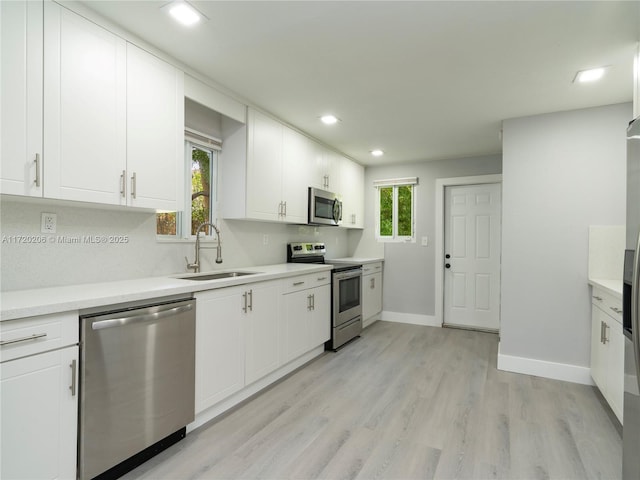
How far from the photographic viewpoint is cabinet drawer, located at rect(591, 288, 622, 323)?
2.22 m

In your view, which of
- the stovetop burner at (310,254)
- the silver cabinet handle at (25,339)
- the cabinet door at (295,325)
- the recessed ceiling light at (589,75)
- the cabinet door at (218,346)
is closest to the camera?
the silver cabinet handle at (25,339)

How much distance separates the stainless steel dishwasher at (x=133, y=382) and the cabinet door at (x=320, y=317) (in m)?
1.48

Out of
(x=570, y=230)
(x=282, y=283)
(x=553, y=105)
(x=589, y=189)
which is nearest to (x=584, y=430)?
(x=570, y=230)

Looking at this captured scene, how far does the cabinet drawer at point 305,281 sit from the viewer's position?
3.02 meters

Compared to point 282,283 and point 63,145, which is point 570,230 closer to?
point 282,283

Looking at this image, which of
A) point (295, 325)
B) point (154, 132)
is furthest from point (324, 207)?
point (154, 132)

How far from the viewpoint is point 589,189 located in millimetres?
3018

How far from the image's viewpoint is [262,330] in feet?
8.82

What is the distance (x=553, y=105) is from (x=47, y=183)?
12.1 feet

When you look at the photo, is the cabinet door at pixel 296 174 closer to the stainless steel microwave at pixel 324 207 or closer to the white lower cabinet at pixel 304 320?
the stainless steel microwave at pixel 324 207

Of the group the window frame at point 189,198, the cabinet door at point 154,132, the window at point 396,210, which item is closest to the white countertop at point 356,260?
the window at point 396,210

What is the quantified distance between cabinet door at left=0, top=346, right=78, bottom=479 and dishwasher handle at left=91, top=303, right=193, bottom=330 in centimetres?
13

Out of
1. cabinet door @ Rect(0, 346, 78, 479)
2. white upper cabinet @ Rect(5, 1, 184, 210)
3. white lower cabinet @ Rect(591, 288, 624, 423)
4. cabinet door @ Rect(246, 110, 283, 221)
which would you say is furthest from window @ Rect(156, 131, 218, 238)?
white lower cabinet @ Rect(591, 288, 624, 423)

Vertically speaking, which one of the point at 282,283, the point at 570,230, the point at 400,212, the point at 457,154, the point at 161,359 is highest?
the point at 457,154
